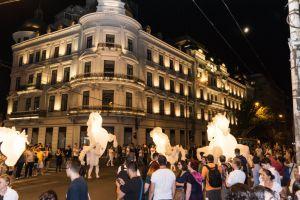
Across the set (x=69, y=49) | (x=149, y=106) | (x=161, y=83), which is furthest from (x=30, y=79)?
(x=161, y=83)

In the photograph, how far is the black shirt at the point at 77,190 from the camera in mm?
4559

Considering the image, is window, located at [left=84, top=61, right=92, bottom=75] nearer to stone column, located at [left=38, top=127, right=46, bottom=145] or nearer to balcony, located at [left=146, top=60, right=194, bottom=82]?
balcony, located at [left=146, top=60, right=194, bottom=82]

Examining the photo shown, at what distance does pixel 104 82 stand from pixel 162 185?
27243 mm

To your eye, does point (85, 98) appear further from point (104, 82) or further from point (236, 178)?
point (236, 178)

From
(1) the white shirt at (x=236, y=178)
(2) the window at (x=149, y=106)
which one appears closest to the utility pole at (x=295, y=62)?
(1) the white shirt at (x=236, y=178)

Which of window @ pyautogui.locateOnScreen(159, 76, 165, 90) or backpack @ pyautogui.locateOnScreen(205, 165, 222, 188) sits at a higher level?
window @ pyautogui.locateOnScreen(159, 76, 165, 90)

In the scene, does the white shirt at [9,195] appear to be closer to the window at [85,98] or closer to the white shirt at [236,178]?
the white shirt at [236,178]

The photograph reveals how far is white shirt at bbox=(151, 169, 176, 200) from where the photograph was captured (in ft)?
19.1

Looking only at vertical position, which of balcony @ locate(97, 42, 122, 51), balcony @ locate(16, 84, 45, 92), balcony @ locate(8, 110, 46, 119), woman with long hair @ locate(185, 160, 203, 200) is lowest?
woman with long hair @ locate(185, 160, 203, 200)

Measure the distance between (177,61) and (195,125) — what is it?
11.1m

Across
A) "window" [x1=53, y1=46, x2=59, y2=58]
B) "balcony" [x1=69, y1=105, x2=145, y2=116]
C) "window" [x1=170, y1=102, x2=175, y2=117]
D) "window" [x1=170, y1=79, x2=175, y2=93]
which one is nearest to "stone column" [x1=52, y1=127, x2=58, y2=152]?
"balcony" [x1=69, y1=105, x2=145, y2=116]

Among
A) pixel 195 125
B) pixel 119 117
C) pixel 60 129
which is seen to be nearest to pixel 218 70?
pixel 195 125

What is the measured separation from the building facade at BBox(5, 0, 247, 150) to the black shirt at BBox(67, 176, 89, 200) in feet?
87.4

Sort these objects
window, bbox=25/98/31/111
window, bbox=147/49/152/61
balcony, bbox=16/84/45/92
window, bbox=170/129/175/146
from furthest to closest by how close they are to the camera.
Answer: window, bbox=170/129/175/146, window, bbox=25/98/31/111, window, bbox=147/49/152/61, balcony, bbox=16/84/45/92
